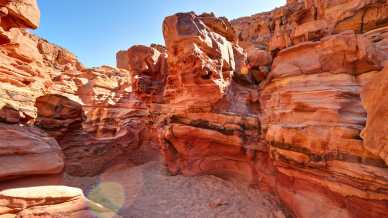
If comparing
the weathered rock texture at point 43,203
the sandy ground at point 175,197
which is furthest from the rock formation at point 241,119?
the sandy ground at point 175,197

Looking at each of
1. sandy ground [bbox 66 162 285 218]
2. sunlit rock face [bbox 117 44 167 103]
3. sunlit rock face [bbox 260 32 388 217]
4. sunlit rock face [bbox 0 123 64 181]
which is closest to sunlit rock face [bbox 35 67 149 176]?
sandy ground [bbox 66 162 285 218]

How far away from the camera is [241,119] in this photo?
24.9ft

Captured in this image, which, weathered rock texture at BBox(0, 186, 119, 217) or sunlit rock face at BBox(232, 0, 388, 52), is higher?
sunlit rock face at BBox(232, 0, 388, 52)

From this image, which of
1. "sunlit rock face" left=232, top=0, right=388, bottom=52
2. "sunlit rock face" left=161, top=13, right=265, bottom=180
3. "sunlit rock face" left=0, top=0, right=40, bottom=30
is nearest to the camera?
"sunlit rock face" left=0, top=0, right=40, bottom=30

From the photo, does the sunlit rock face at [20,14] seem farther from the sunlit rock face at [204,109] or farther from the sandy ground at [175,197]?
the sandy ground at [175,197]

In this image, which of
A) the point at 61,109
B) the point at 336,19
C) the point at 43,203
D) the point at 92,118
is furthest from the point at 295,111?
the point at 92,118

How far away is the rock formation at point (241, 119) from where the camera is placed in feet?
12.5

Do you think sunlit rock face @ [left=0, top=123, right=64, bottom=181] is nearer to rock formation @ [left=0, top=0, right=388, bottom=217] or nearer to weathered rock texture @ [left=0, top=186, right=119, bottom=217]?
rock formation @ [left=0, top=0, right=388, bottom=217]

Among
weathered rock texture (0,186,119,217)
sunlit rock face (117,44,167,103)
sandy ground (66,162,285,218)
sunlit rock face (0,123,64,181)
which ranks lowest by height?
sandy ground (66,162,285,218)

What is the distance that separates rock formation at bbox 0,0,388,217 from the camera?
3.82 m

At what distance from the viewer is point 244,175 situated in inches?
296

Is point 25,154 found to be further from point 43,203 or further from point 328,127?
point 328,127

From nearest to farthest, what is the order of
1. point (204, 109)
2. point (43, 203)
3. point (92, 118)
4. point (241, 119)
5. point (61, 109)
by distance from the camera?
point (43, 203) < point (241, 119) < point (204, 109) < point (61, 109) < point (92, 118)

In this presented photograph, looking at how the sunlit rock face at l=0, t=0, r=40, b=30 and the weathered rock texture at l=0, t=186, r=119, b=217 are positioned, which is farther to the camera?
the sunlit rock face at l=0, t=0, r=40, b=30
